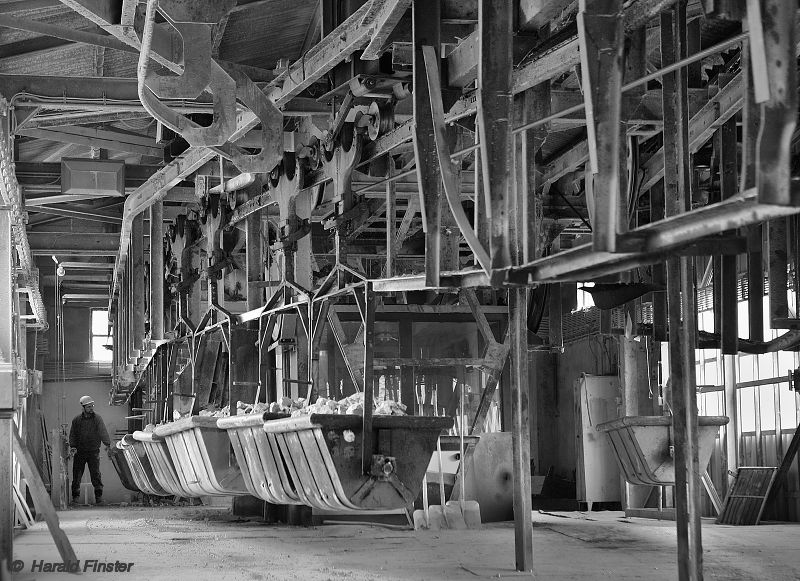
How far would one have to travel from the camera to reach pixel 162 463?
14.3 m

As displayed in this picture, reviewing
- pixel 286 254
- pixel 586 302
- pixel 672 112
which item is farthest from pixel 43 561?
pixel 586 302

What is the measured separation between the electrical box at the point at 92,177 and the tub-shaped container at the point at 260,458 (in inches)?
181

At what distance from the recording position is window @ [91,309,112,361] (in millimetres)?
30719

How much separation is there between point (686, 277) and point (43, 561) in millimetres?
5829

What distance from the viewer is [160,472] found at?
1468 cm

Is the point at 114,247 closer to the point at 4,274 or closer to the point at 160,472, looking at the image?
the point at 160,472

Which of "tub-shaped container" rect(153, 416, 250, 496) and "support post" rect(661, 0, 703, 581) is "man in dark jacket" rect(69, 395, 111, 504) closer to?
"tub-shaped container" rect(153, 416, 250, 496)

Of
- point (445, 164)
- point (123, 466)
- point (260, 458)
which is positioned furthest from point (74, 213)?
point (445, 164)

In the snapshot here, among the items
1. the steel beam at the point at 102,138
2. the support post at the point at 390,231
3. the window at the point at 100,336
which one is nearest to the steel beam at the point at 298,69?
the steel beam at the point at 102,138

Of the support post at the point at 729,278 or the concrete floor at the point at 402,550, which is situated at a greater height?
the support post at the point at 729,278

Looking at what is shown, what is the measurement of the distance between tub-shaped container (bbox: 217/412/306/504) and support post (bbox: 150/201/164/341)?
544 centimetres

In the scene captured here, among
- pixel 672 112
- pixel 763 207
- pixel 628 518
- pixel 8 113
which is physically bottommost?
pixel 628 518

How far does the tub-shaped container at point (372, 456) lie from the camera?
27.3 ft

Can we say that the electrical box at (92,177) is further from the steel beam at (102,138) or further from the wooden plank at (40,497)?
the wooden plank at (40,497)
